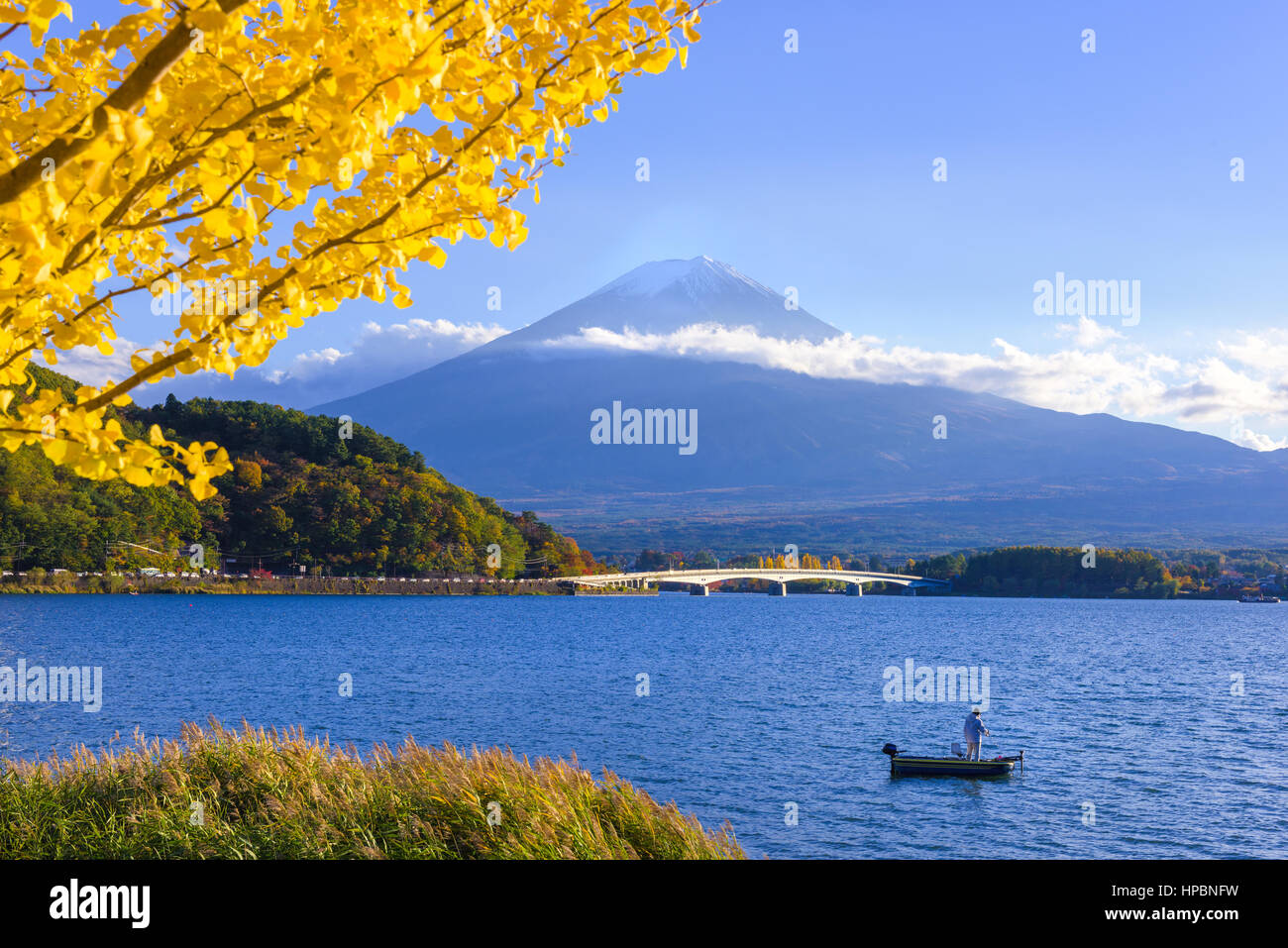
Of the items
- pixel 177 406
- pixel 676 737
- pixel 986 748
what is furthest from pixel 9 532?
pixel 986 748

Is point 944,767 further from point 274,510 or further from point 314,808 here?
point 274,510

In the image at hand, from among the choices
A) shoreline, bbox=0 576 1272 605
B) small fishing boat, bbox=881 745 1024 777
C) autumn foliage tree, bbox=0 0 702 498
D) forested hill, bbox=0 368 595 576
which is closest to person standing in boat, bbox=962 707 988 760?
small fishing boat, bbox=881 745 1024 777

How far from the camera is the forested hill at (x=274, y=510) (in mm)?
95750

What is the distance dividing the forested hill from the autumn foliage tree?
337 feet

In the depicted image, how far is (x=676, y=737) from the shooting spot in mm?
30891

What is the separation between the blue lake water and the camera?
73.8ft

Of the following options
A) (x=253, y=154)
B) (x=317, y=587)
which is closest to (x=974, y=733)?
(x=253, y=154)

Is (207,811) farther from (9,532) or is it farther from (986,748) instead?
(9,532)

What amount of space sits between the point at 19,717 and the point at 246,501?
307ft

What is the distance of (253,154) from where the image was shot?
3416 mm

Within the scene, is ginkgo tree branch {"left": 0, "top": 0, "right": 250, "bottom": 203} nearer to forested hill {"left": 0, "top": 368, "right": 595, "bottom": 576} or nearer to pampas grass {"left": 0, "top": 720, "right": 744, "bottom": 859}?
pampas grass {"left": 0, "top": 720, "right": 744, "bottom": 859}

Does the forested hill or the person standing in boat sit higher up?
the forested hill

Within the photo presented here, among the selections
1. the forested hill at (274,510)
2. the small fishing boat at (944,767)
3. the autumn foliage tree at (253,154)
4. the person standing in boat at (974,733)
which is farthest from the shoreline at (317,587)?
the autumn foliage tree at (253,154)

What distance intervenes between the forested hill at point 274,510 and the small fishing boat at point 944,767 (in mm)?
87830
